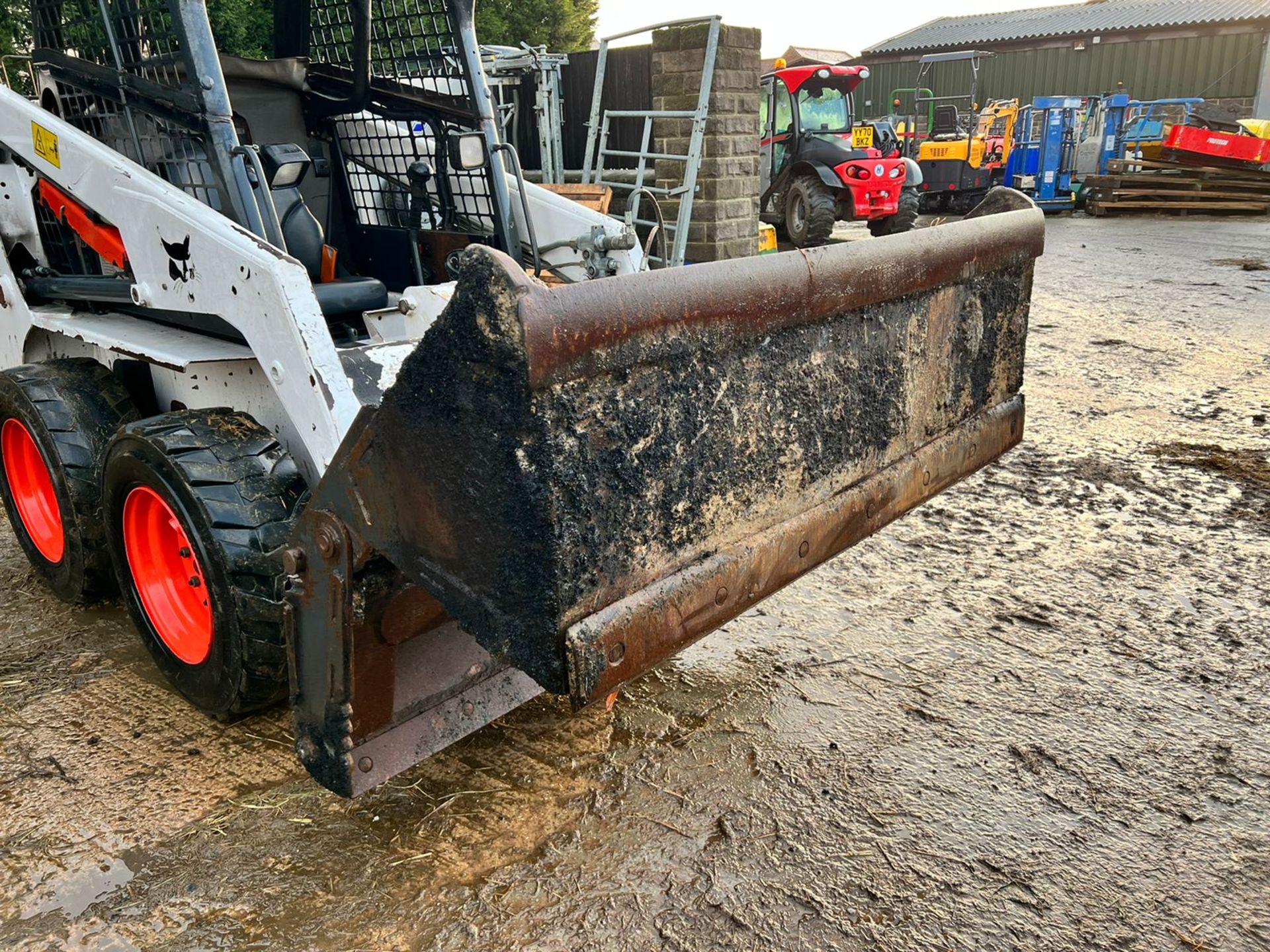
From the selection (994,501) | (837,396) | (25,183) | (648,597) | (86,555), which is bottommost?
(994,501)

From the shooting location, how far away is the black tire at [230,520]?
8.32ft

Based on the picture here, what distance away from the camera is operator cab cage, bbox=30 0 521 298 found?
296 cm

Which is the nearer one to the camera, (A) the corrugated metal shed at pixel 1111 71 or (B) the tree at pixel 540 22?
(B) the tree at pixel 540 22

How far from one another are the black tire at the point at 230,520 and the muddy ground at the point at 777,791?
280mm

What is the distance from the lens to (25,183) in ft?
12.1

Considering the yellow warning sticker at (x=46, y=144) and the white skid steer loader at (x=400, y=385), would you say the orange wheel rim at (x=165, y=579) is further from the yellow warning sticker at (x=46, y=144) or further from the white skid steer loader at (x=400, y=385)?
the yellow warning sticker at (x=46, y=144)

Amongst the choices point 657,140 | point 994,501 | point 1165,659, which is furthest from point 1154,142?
point 1165,659

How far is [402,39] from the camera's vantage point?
3992 mm

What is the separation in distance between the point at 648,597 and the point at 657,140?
7445 millimetres

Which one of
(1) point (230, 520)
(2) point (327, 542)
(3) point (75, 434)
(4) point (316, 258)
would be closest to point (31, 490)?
(3) point (75, 434)

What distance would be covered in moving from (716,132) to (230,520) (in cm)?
678

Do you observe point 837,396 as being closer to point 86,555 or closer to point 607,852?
point 607,852

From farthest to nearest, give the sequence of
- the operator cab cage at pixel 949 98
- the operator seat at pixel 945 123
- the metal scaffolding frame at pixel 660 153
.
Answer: the operator seat at pixel 945 123 < the operator cab cage at pixel 949 98 < the metal scaffolding frame at pixel 660 153

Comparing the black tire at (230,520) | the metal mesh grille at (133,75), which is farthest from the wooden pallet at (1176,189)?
the black tire at (230,520)
